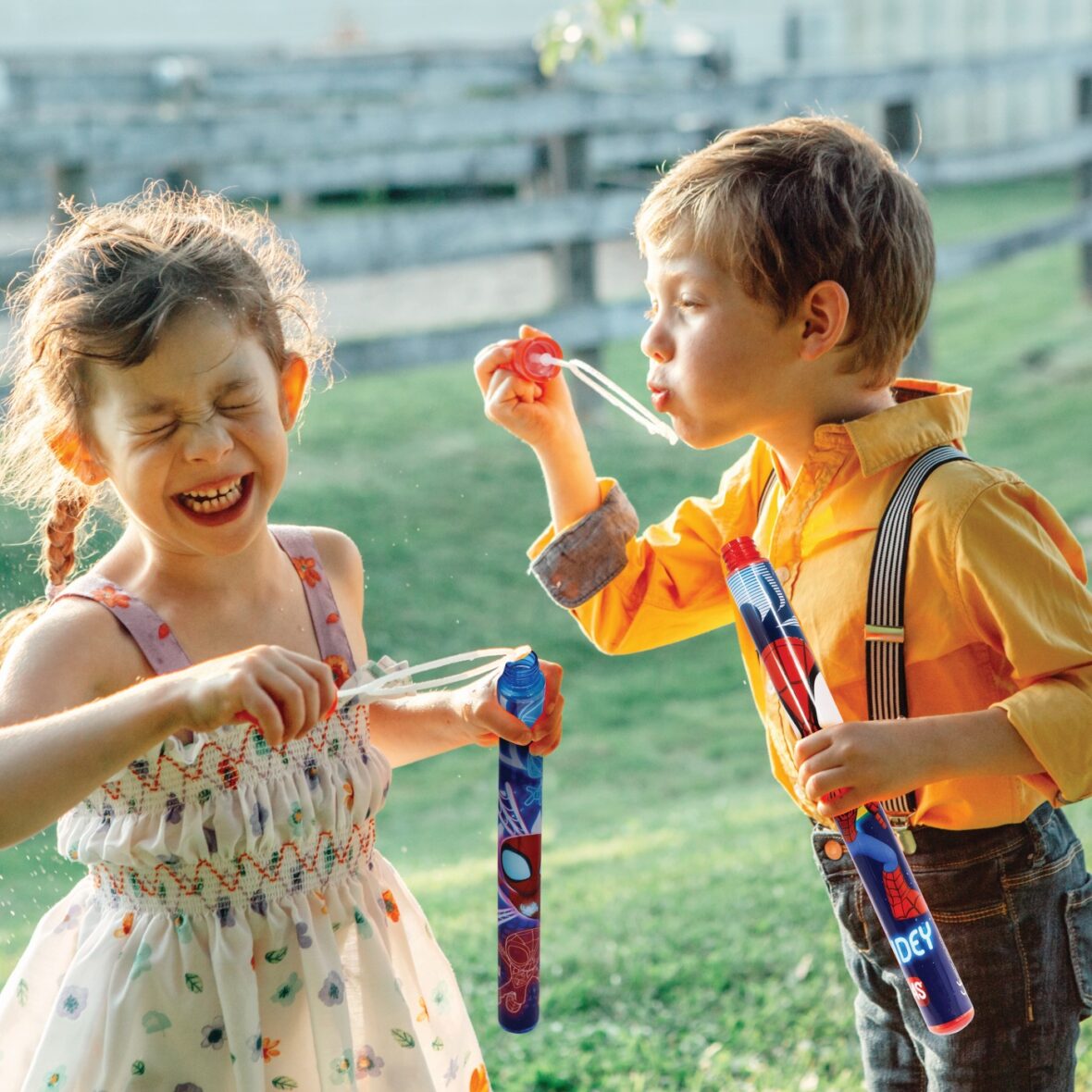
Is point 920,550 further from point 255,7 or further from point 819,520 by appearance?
point 255,7

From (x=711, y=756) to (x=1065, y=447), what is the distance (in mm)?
3316

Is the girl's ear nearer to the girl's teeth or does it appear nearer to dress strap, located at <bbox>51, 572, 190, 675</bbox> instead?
the girl's teeth

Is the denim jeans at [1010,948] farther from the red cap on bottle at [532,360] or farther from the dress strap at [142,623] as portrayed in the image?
the dress strap at [142,623]

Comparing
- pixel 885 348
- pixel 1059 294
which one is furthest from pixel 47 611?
pixel 1059 294

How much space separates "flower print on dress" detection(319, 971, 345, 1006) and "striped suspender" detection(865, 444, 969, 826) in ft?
2.04

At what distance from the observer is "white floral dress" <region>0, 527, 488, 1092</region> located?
61.6 inches

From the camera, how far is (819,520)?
5.78ft

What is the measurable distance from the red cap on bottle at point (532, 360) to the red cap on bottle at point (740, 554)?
1.27 feet

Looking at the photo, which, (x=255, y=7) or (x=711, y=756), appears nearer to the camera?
(x=711, y=756)

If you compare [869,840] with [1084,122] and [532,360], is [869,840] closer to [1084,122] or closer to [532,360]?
[532,360]

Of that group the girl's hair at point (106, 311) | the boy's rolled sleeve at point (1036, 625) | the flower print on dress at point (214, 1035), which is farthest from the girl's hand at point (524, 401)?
the flower print on dress at point (214, 1035)

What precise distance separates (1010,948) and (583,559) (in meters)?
0.66

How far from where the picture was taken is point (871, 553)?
1680 mm

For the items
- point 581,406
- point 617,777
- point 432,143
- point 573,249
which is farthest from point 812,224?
point 581,406
